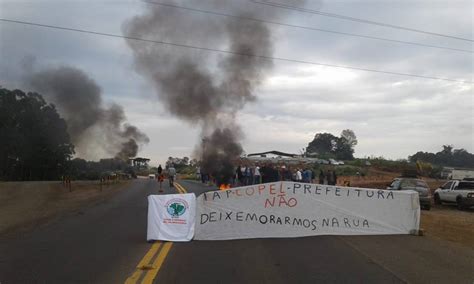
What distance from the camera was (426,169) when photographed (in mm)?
70062

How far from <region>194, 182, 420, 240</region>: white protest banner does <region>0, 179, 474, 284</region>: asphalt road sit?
1.36 ft

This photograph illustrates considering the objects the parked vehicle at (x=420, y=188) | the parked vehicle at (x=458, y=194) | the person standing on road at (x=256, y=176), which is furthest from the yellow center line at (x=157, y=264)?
the parked vehicle at (x=458, y=194)

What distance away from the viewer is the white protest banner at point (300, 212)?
991 centimetres

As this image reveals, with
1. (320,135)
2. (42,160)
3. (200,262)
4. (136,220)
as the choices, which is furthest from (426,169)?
(320,135)

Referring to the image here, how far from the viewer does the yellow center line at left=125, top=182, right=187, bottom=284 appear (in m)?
6.13

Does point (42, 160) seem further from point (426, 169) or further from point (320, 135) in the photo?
point (320, 135)

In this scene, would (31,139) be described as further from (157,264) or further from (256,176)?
(157,264)

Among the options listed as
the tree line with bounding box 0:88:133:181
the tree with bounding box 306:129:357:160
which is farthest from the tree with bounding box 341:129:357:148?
the tree line with bounding box 0:88:133:181

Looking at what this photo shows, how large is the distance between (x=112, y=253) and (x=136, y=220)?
494 cm

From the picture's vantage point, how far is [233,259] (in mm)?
7559

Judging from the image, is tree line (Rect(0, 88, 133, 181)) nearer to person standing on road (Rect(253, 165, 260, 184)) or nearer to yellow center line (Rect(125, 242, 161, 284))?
person standing on road (Rect(253, 165, 260, 184))

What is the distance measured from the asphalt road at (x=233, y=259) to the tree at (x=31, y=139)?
49615 mm

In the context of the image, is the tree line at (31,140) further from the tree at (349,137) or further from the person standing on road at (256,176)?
the tree at (349,137)

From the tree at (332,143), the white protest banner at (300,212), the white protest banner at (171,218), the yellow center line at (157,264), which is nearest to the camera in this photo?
A: the yellow center line at (157,264)
